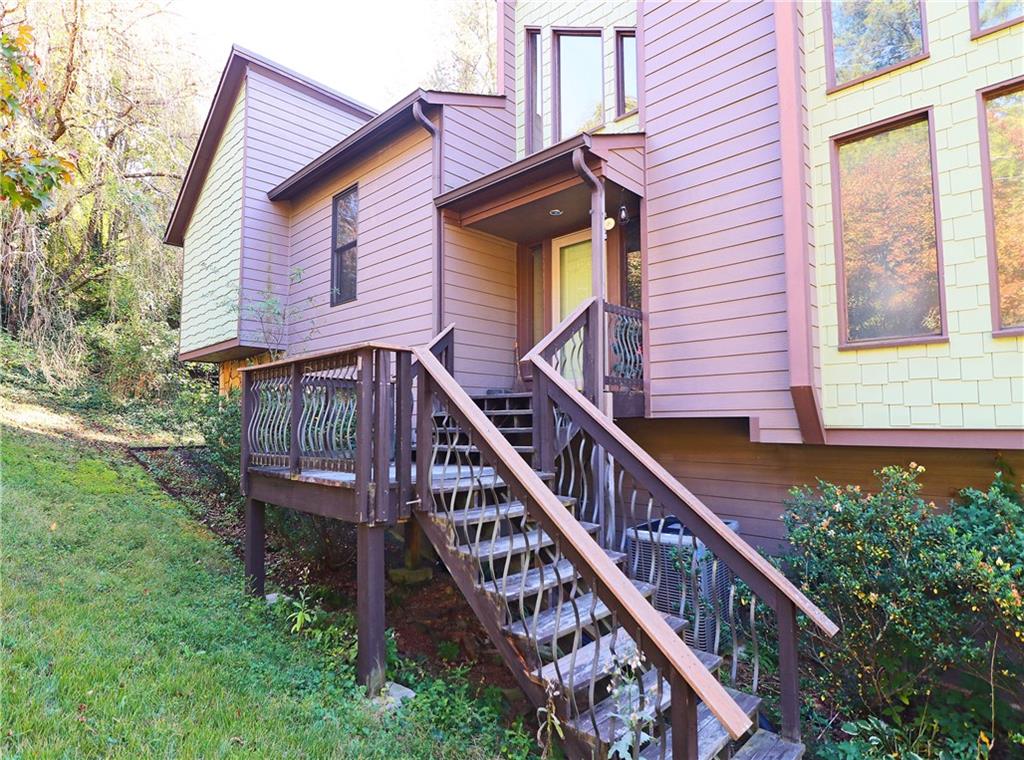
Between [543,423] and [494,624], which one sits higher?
[543,423]

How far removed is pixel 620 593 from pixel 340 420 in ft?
8.12

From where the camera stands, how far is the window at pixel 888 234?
13.5 ft

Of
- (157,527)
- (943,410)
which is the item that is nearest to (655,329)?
(943,410)

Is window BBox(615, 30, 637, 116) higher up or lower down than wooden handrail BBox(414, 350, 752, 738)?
higher up

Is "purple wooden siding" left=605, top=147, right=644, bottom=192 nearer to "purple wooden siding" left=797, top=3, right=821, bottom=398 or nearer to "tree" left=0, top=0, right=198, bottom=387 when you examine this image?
"purple wooden siding" left=797, top=3, right=821, bottom=398

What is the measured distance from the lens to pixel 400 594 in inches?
206

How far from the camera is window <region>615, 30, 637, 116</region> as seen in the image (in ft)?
20.7

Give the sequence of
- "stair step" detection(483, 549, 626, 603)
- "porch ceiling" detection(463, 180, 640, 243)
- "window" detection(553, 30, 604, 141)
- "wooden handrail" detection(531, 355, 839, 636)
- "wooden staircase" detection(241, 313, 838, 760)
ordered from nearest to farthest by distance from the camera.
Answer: "wooden staircase" detection(241, 313, 838, 760) < "wooden handrail" detection(531, 355, 839, 636) < "stair step" detection(483, 549, 626, 603) < "porch ceiling" detection(463, 180, 640, 243) < "window" detection(553, 30, 604, 141)

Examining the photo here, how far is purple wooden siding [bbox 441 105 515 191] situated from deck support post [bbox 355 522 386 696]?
4.33 m

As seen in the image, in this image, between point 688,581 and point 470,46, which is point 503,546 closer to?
point 688,581

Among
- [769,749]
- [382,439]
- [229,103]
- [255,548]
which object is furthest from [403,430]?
[229,103]

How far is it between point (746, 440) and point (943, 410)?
1560 mm

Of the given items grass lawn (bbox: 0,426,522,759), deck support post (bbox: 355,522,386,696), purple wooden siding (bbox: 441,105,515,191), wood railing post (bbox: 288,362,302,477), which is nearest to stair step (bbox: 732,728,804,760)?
grass lawn (bbox: 0,426,522,759)

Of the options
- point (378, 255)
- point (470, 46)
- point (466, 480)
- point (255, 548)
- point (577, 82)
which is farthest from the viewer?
point (470, 46)
